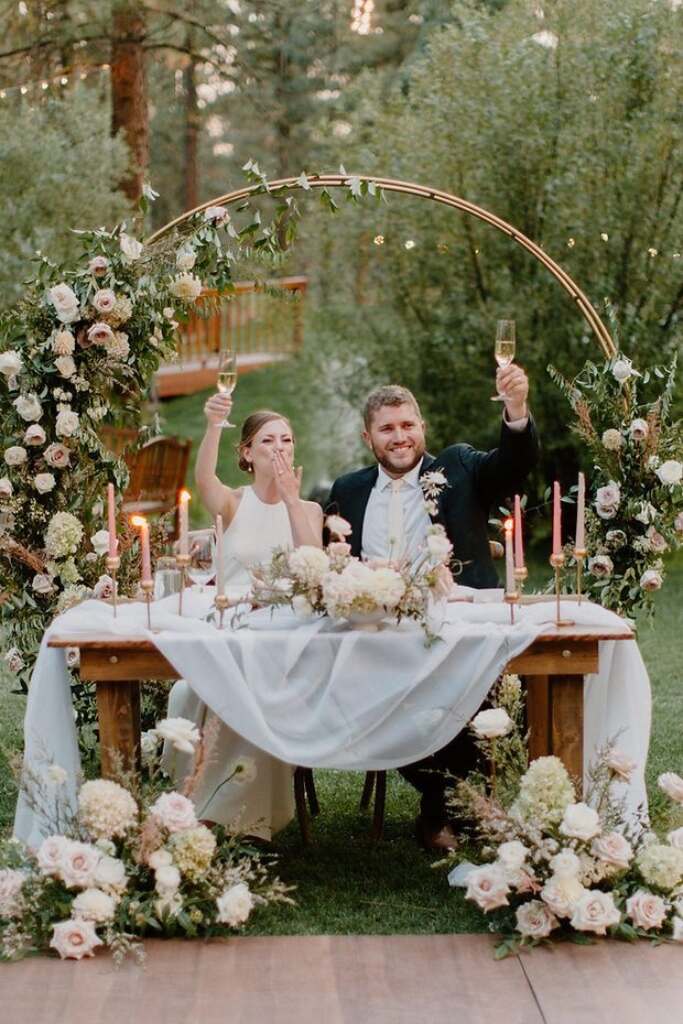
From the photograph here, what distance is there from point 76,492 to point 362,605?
6.00 ft

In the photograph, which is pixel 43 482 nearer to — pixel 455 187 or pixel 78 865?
pixel 78 865

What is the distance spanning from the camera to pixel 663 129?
10.9m

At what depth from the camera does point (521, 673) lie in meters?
4.48

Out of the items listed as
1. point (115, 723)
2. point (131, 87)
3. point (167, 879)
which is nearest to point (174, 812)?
point (167, 879)

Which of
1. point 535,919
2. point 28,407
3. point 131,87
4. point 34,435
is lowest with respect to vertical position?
point 535,919

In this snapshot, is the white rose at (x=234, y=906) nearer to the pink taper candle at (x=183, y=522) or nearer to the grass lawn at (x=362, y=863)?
the grass lawn at (x=362, y=863)

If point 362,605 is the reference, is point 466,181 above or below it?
above

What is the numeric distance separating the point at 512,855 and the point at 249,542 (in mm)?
1819

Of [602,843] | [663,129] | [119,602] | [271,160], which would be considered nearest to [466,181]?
[663,129]

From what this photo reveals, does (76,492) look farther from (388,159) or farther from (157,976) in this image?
(388,159)

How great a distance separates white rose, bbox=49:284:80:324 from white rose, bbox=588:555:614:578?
2.17m

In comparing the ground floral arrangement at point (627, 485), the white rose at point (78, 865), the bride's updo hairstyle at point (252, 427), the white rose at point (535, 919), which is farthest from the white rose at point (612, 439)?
the white rose at point (78, 865)

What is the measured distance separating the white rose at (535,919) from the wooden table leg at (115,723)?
48.0 inches

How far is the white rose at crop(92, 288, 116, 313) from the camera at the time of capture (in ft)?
18.2
